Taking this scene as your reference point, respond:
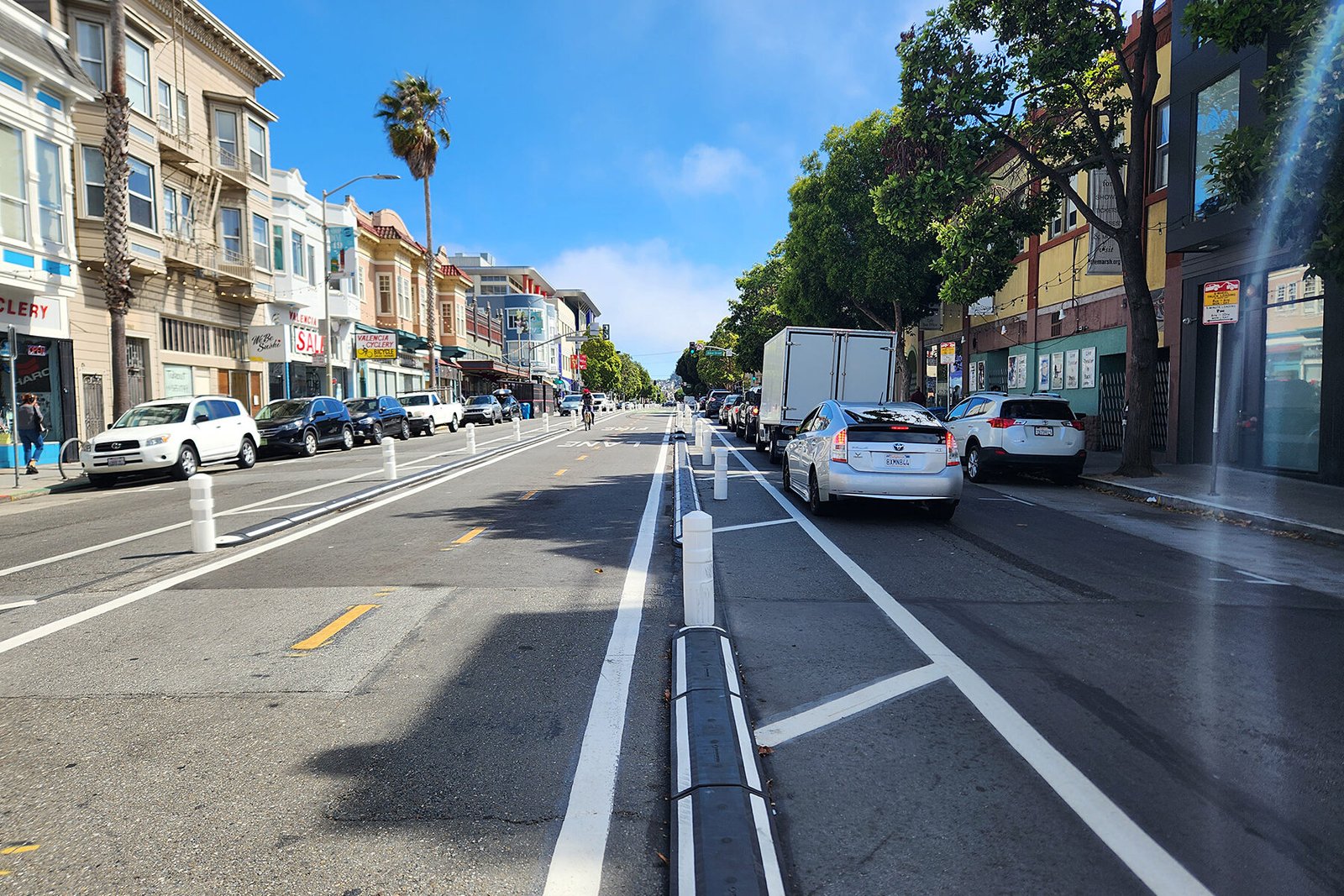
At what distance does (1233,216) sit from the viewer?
1609cm

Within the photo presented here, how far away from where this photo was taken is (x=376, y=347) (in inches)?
1459

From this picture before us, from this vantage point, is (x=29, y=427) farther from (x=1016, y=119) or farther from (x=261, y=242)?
(x=1016, y=119)

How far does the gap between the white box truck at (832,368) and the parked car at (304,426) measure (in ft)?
44.0

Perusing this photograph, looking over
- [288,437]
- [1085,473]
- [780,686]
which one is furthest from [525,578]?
[288,437]

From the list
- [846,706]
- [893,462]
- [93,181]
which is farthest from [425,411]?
[846,706]

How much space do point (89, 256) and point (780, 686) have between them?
2428 cm

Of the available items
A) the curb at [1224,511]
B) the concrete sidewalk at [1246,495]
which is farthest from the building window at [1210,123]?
the curb at [1224,511]

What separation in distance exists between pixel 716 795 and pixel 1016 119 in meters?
17.4

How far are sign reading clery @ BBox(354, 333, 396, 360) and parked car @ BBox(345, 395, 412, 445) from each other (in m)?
4.10

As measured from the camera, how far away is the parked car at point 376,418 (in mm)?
29928

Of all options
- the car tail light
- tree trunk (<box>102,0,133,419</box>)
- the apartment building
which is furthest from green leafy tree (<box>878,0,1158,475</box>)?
the apartment building

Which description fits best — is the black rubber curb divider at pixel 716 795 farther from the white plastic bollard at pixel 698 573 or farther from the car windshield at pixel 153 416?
the car windshield at pixel 153 416

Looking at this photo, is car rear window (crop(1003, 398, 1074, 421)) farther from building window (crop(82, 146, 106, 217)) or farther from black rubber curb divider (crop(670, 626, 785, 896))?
building window (crop(82, 146, 106, 217))

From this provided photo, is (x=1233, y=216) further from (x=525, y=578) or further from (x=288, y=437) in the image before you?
(x=288, y=437)
